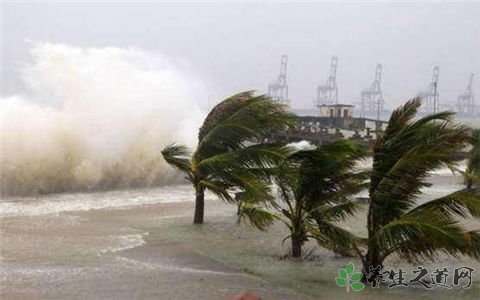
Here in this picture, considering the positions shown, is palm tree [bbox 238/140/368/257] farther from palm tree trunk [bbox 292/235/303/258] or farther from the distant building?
the distant building

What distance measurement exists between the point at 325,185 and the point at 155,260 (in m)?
2.67

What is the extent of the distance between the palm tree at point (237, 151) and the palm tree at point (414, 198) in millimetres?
2279

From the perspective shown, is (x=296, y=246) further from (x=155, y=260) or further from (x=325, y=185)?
(x=155, y=260)

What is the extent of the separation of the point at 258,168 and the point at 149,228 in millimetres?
2662

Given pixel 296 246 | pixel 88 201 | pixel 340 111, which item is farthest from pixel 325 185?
pixel 340 111

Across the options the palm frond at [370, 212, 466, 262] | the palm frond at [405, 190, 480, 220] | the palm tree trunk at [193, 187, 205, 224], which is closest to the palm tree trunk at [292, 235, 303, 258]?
the palm frond at [370, 212, 466, 262]

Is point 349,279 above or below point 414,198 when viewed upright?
below

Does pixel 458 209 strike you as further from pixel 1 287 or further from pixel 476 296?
pixel 1 287

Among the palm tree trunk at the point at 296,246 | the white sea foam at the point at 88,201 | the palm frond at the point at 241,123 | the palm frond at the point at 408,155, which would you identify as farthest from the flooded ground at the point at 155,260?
the palm frond at the point at 241,123

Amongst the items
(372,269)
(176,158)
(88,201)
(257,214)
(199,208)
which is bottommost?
(372,269)

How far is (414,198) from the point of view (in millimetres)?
7172

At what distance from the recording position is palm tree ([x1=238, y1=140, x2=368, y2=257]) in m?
7.96

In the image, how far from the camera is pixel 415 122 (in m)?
7.18

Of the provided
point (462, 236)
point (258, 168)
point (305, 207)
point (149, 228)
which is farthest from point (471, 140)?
point (149, 228)
